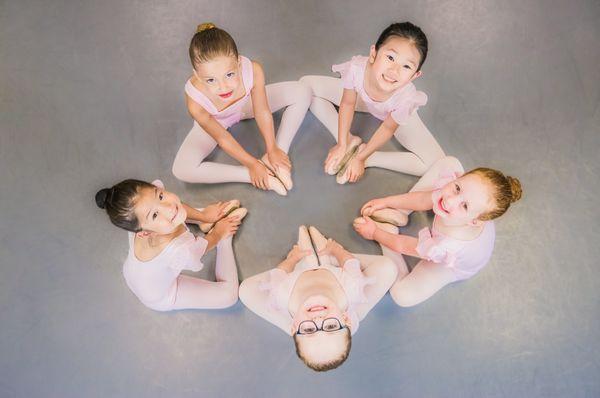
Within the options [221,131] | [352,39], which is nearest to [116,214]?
[221,131]

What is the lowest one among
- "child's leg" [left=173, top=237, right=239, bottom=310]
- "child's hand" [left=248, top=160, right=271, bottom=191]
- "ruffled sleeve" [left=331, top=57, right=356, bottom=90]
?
"child's leg" [left=173, top=237, right=239, bottom=310]

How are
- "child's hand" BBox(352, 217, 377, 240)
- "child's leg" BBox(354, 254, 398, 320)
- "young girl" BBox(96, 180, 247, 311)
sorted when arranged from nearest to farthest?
1. "young girl" BBox(96, 180, 247, 311)
2. "child's leg" BBox(354, 254, 398, 320)
3. "child's hand" BBox(352, 217, 377, 240)

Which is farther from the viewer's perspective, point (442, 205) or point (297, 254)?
point (297, 254)

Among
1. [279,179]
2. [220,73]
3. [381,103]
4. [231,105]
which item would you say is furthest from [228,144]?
[381,103]

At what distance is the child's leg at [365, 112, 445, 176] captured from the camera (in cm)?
177

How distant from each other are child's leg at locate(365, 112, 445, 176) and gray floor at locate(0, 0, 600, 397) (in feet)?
0.23

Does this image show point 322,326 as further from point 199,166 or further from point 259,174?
point 199,166

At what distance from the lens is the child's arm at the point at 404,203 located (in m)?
1.62

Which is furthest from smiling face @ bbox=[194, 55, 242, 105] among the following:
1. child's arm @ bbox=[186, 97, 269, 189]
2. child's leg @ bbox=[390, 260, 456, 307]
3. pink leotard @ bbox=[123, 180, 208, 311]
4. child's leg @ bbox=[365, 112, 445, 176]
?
child's leg @ bbox=[390, 260, 456, 307]

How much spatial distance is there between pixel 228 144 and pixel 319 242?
56 centimetres

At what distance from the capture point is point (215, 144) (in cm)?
182

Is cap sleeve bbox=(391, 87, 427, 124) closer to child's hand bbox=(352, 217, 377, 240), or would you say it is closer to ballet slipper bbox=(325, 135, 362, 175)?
ballet slipper bbox=(325, 135, 362, 175)

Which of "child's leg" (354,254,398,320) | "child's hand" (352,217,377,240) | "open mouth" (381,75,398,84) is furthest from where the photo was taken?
"child's hand" (352,217,377,240)

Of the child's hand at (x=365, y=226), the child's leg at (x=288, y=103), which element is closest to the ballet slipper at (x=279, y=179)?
the child's leg at (x=288, y=103)
